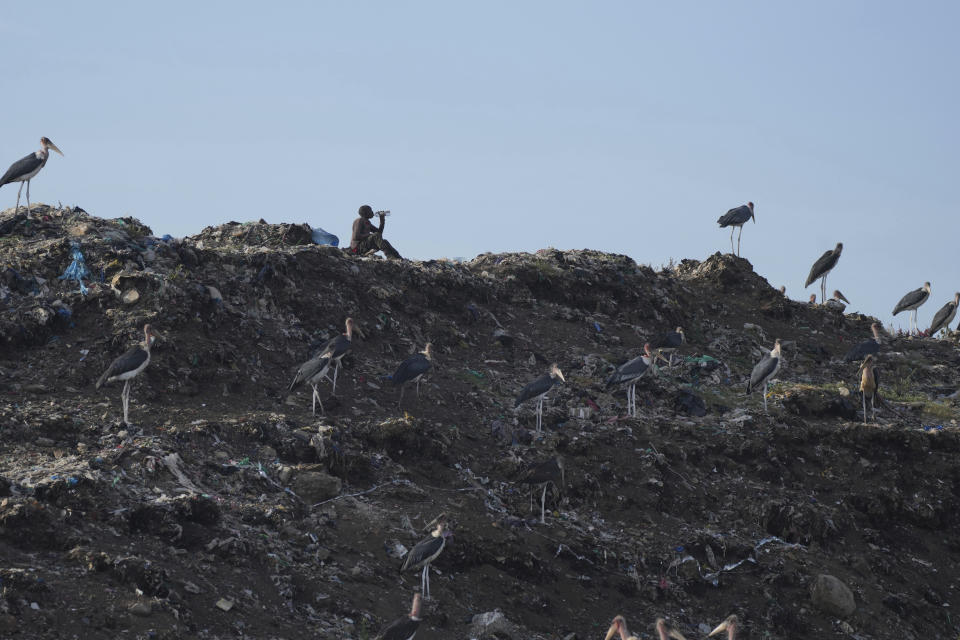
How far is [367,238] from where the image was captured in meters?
22.1

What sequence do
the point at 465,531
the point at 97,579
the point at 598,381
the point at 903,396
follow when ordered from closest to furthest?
the point at 97,579, the point at 465,531, the point at 598,381, the point at 903,396

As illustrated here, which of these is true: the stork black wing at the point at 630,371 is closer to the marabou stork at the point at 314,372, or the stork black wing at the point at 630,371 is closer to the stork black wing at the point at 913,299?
the marabou stork at the point at 314,372

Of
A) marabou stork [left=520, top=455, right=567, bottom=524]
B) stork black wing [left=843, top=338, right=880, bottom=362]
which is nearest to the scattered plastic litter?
marabou stork [left=520, top=455, right=567, bottom=524]

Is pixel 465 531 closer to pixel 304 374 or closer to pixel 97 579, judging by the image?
pixel 304 374

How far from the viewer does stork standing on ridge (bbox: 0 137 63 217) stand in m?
19.1

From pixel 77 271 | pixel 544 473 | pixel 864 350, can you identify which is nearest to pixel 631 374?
pixel 544 473

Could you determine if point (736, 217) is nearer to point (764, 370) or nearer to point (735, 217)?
point (735, 217)

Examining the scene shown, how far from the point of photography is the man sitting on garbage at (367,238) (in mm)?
22078

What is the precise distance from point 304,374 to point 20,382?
13.1 feet

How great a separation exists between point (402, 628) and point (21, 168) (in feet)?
44.0

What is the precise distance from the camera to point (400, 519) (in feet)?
41.9

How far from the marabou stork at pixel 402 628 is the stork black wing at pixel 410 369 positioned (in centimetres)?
608

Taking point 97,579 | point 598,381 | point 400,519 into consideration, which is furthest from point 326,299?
point 97,579

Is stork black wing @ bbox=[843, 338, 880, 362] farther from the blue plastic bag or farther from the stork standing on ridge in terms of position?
the stork standing on ridge
